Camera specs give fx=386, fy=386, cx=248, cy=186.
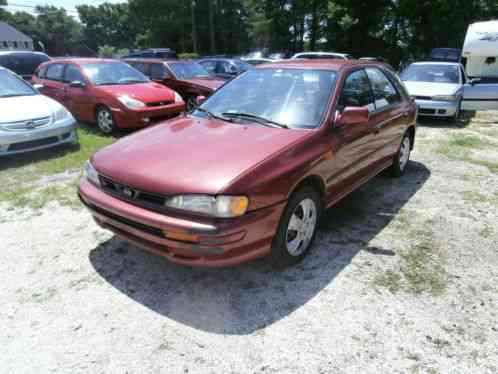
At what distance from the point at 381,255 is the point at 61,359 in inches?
104

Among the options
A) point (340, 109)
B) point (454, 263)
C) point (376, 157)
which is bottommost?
point (454, 263)

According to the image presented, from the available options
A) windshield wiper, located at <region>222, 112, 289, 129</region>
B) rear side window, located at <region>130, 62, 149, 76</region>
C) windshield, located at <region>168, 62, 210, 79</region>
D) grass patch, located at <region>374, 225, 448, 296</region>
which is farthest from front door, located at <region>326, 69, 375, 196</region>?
rear side window, located at <region>130, 62, 149, 76</region>

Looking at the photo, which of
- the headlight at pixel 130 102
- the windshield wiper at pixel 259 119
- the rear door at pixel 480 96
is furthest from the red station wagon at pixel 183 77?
the rear door at pixel 480 96

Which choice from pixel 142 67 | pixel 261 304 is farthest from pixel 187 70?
pixel 261 304

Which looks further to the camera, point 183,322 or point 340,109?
point 340,109

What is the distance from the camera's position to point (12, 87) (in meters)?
6.74

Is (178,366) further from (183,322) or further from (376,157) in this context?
(376,157)

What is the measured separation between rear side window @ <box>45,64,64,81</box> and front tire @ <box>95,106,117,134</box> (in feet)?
5.38

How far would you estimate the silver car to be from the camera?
228 inches

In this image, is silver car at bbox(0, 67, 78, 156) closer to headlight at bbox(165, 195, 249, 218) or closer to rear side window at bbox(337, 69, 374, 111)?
headlight at bbox(165, 195, 249, 218)

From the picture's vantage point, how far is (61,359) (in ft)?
7.65

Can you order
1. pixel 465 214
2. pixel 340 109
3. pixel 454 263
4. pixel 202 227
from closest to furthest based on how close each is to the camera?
pixel 202 227
pixel 454 263
pixel 340 109
pixel 465 214

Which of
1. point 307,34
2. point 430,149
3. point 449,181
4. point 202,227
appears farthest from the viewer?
point 307,34

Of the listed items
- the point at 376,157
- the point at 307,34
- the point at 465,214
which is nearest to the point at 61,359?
A: the point at 376,157
